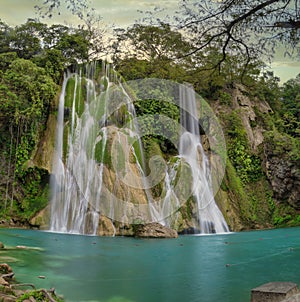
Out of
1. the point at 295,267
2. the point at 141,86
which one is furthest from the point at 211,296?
the point at 141,86

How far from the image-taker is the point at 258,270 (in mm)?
7918

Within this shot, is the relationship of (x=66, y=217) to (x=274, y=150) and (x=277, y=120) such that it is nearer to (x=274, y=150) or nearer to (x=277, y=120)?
(x=274, y=150)


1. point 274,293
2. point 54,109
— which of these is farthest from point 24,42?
point 274,293

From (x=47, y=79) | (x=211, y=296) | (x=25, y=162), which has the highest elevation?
(x=47, y=79)

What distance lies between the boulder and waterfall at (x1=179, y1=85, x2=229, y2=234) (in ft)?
8.70

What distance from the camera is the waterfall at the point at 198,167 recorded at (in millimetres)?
16125

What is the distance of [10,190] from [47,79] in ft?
15.8

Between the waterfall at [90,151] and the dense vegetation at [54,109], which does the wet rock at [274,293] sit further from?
the waterfall at [90,151]

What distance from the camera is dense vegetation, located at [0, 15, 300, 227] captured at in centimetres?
1636

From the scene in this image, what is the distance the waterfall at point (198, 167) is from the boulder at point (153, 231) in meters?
2.65

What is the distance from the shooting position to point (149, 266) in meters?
8.07

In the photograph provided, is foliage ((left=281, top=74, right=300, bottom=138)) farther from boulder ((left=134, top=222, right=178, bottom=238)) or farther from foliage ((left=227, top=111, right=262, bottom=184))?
boulder ((left=134, top=222, right=178, bottom=238))

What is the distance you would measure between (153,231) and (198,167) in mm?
5458

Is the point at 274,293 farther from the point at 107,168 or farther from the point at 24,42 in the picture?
the point at 24,42
